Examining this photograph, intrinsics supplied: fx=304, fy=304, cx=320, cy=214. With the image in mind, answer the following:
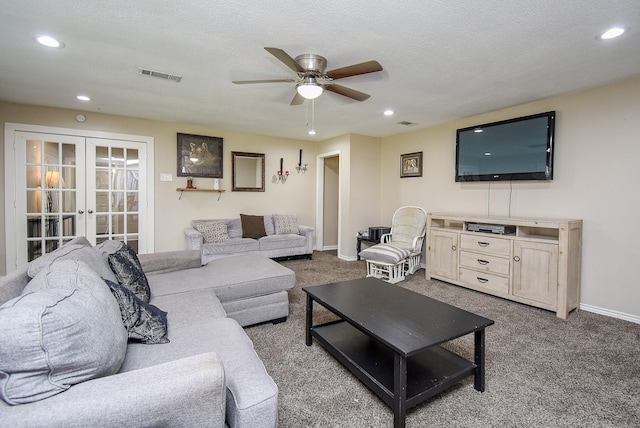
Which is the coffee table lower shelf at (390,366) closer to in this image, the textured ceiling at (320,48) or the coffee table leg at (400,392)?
the coffee table leg at (400,392)

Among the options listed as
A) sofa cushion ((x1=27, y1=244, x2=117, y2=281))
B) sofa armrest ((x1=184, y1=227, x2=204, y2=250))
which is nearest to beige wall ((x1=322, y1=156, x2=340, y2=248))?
sofa armrest ((x1=184, y1=227, x2=204, y2=250))

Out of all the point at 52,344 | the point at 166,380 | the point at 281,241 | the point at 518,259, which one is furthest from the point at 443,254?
the point at 52,344

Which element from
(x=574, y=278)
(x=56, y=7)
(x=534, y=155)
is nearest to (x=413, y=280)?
(x=574, y=278)

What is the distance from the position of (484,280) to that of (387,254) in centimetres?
119

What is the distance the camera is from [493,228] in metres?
3.66

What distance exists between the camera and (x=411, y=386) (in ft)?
5.50

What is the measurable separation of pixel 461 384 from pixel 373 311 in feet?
2.31

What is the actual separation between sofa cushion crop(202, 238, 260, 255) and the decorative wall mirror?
108 centimetres

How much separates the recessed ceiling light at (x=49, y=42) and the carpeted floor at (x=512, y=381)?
2758mm

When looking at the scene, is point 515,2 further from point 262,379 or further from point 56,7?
point 56,7

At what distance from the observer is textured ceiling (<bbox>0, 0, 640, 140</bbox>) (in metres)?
1.91

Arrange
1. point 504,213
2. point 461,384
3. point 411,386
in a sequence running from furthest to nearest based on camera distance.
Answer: point 504,213
point 461,384
point 411,386

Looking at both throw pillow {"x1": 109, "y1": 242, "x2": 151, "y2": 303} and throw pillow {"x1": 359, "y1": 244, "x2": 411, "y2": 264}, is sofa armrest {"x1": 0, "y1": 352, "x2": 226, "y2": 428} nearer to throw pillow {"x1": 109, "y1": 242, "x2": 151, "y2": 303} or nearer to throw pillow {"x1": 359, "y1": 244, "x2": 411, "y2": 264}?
throw pillow {"x1": 109, "y1": 242, "x2": 151, "y2": 303}

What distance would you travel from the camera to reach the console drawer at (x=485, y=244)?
347 cm
